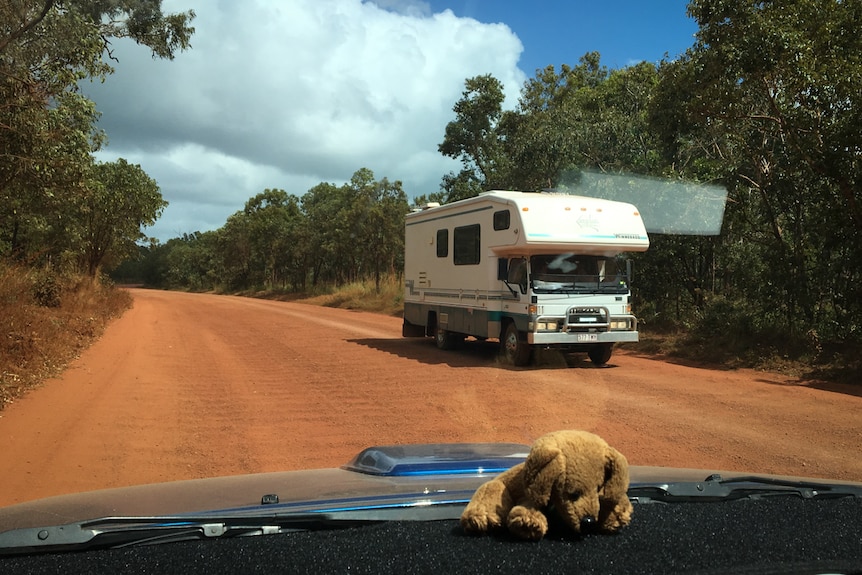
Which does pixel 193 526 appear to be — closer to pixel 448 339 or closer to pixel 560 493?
pixel 560 493

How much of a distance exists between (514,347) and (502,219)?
8.02 feet

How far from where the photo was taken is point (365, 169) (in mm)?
44375

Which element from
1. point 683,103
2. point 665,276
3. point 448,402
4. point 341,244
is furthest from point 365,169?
point 448,402

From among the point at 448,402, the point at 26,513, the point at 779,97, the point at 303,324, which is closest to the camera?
the point at 26,513

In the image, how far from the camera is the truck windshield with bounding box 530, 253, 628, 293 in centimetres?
1294

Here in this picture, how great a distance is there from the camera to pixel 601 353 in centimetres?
1342

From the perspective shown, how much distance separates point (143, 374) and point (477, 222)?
271 inches

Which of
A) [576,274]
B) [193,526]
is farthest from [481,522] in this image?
[576,274]

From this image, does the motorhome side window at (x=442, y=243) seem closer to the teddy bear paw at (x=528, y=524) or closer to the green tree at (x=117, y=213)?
the teddy bear paw at (x=528, y=524)

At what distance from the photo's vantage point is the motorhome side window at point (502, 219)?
13.1m

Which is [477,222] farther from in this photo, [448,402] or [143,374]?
[143,374]

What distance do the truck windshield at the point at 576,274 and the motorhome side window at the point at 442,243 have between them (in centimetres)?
300

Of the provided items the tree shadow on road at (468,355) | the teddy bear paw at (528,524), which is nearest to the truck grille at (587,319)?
the tree shadow on road at (468,355)

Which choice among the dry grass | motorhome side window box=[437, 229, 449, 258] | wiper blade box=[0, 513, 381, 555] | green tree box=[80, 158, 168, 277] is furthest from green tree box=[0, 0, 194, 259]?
green tree box=[80, 158, 168, 277]
